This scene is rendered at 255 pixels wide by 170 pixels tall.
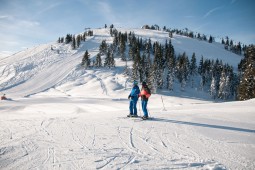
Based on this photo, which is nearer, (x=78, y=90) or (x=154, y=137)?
(x=154, y=137)

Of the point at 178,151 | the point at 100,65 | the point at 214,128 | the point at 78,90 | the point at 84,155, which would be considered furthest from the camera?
the point at 100,65

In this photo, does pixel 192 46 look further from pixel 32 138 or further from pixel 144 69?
pixel 32 138

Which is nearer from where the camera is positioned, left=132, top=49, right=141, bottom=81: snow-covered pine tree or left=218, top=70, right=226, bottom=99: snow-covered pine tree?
left=132, top=49, right=141, bottom=81: snow-covered pine tree

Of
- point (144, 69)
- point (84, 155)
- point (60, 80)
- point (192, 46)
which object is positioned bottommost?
point (84, 155)

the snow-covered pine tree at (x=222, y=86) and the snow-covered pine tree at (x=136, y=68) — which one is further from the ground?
the snow-covered pine tree at (x=136, y=68)

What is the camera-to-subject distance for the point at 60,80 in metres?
70.6

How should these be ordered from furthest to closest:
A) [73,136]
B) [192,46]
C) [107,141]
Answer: [192,46], [73,136], [107,141]

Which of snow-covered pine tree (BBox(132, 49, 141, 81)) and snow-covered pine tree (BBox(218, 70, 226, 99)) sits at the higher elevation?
snow-covered pine tree (BBox(132, 49, 141, 81))

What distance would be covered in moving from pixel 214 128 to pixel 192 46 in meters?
168

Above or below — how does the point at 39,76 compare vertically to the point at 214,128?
above

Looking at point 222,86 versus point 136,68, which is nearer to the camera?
point 136,68

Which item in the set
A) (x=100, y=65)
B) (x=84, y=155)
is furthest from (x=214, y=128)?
(x=100, y=65)

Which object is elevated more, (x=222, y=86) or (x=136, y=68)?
(x=136, y=68)

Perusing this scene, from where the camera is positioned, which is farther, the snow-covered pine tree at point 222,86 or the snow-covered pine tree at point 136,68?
the snow-covered pine tree at point 222,86
